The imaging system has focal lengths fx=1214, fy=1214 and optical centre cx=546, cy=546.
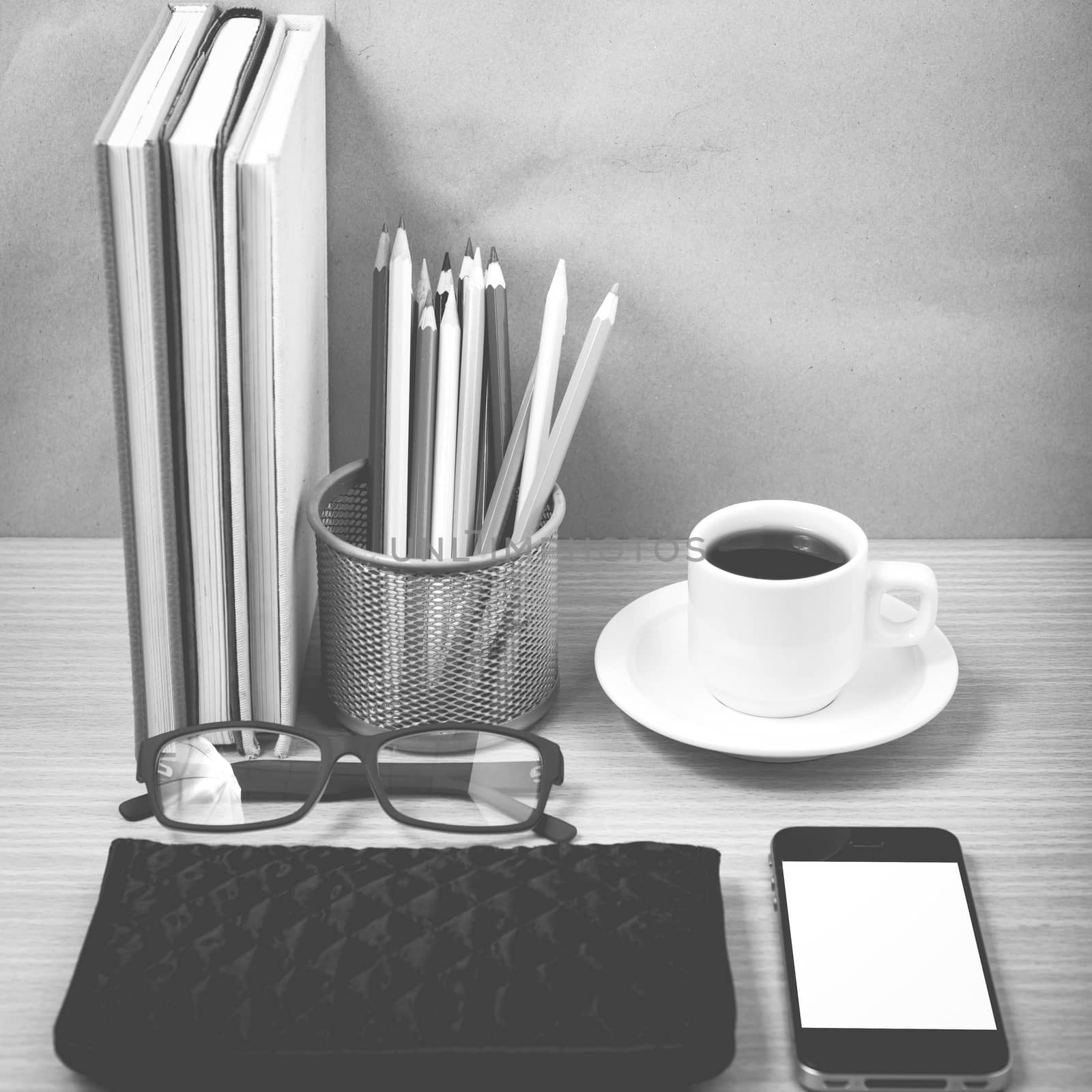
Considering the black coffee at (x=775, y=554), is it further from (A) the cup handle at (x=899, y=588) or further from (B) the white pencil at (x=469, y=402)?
(B) the white pencil at (x=469, y=402)

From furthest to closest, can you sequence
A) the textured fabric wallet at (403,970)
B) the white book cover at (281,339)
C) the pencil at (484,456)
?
the pencil at (484,456)
the white book cover at (281,339)
the textured fabric wallet at (403,970)

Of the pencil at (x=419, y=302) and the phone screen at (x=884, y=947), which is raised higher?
the pencil at (x=419, y=302)

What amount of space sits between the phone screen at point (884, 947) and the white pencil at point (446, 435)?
9.5 inches

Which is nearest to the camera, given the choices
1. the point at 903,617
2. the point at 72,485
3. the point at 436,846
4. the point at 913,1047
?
the point at 913,1047

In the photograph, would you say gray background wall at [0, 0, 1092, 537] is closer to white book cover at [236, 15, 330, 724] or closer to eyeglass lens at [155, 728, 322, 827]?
white book cover at [236, 15, 330, 724]

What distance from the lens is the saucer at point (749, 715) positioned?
608 millimetres

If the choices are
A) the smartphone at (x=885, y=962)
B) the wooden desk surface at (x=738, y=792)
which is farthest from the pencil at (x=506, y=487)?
the smartphone at (x=885, y=962)

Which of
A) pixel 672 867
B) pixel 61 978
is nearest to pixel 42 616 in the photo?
pixel 61 978

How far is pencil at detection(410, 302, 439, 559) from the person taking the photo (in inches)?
24.5

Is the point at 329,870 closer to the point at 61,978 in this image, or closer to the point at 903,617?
the point at 61,978

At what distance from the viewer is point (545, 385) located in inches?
25.1

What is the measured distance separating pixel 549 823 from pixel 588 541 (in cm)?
30

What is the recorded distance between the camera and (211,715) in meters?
0.63

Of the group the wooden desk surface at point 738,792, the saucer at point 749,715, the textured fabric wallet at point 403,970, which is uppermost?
the saucer at point 749,715
